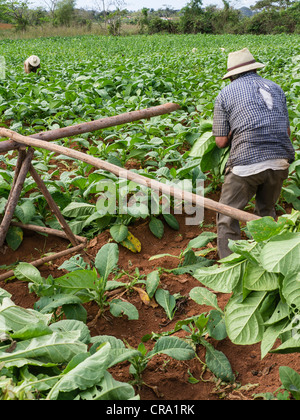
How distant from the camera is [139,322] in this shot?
2742mm

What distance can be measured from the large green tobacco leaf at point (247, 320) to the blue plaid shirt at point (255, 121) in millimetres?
1535

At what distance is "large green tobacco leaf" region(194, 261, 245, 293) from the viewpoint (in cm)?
190

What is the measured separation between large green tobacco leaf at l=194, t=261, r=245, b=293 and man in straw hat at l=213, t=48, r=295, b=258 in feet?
4.32

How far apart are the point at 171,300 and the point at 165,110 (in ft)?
5.01

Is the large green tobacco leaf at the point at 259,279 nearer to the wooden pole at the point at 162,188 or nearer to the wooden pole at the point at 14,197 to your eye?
the wooden pole at the point at 162,188

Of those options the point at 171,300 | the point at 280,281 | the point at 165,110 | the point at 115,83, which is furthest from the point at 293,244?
the point at 115,83

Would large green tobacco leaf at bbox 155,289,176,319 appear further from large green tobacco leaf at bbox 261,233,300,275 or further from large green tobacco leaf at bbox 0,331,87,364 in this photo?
large green tobacco leaf at bbox 261,233,300,275

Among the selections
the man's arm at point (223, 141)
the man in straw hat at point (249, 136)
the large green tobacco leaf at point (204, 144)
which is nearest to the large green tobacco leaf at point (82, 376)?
the man in straw hat at point (249, 136)

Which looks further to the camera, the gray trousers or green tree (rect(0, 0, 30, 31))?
green tree (rect(0, 0, 30, 31))

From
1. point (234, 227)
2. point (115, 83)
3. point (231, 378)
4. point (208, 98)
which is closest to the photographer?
point (231, 378)

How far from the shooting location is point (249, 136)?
3.11 meters

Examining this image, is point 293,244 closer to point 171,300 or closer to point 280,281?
point 280,281

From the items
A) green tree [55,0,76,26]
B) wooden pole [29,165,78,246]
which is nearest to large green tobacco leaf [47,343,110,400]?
wooden pole [29,165,78,246]

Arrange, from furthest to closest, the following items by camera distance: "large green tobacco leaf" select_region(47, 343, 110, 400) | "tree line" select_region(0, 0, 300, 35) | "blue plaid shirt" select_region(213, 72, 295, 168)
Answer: "tree line" select_region(0, 0, 300, 35), "blue plaid shirt" select_region(213, 72, 295, 168), "large green tobacco leaf" select_region(47, 343, 110, 400)
